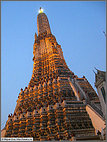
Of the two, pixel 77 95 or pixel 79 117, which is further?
pixel 77 95

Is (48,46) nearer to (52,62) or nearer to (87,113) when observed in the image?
(52,62)

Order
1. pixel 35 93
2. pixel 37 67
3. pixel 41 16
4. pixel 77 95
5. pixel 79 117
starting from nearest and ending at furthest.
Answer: pixel 79 117
pixel 77 95
pixel 35 93
pixel 37 67
pixel 41 16

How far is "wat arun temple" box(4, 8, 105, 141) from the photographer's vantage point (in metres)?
28.9

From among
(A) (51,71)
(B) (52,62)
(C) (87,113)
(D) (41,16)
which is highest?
(D) (41,16)

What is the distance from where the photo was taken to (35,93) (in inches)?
1642

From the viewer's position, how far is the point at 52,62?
5294 centimetres

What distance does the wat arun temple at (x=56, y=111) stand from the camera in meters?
28.9

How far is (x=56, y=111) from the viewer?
3225 centimetres

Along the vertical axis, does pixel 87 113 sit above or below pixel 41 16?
below

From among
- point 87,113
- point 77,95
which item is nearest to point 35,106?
point 77,95

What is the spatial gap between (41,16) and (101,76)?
64.5 metres

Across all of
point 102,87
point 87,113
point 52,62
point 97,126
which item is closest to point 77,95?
point 87,113

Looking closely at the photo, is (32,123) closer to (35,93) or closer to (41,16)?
(35,93)

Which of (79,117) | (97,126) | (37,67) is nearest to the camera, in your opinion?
(97,126)
